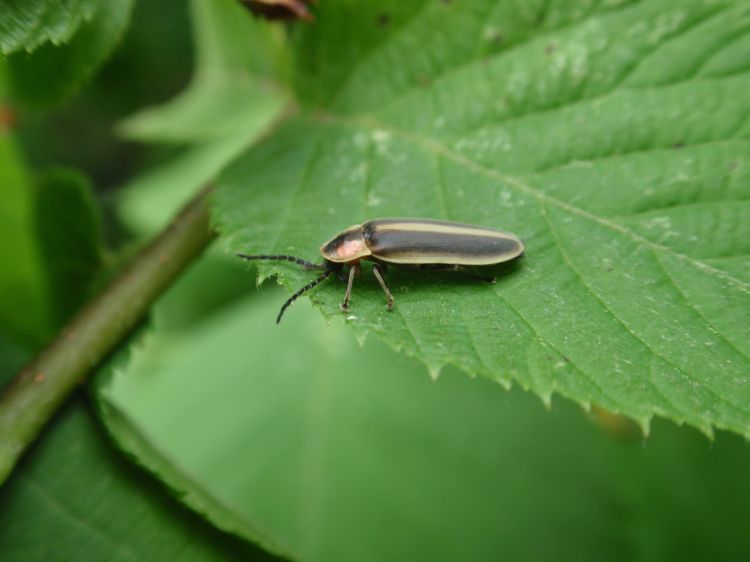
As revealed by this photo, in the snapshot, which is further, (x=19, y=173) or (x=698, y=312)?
(x=19, y=173)

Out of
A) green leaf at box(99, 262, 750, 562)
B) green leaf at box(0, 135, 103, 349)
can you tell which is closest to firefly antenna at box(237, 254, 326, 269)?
green leaf at box(0, 135, 103, 349)

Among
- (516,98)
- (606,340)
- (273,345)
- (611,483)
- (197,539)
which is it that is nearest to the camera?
(606,340)

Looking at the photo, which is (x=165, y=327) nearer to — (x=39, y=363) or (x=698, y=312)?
(x=39, y=363)

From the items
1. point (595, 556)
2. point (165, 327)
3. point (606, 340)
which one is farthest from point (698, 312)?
point (165, 327)

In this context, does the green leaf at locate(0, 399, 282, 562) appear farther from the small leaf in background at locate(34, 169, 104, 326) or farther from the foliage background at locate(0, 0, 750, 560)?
the small leaf in background at locate(34, 169, 104, 326)

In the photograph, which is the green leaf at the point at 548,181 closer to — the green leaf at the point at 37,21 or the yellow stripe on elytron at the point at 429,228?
the yellow stripe on elytron at the point at 429,228

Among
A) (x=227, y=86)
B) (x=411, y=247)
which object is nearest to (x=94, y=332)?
(x=411, y=247)

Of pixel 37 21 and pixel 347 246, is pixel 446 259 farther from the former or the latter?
pixel 37 21
